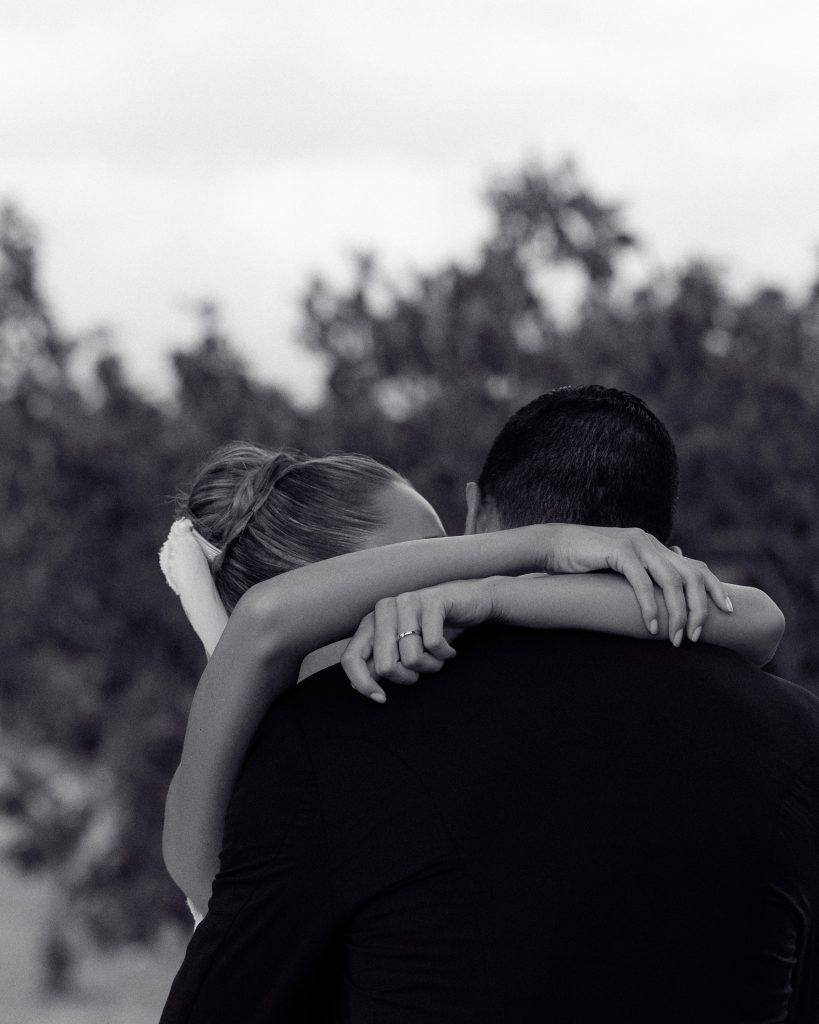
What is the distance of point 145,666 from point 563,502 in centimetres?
512

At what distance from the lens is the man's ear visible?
2.04m

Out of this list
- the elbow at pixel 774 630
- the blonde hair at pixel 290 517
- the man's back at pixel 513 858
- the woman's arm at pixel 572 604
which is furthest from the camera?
the blonde hair at pixel 290 517

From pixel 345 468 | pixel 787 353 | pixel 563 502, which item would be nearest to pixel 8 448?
pixel 787 353

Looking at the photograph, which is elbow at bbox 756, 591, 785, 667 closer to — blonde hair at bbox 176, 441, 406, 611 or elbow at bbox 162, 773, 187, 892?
blonde hair at bbox 176, 441, 406, 611

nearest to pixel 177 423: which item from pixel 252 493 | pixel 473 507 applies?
pixel 252 493

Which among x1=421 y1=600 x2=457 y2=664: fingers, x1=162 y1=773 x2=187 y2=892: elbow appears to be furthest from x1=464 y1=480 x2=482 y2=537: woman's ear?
x1=162 y1=773 x2=187 y2=892: elbow

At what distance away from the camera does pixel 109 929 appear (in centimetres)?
669

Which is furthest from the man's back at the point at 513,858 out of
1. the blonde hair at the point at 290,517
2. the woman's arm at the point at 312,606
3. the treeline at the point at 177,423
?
the treeline at the point at 177,423

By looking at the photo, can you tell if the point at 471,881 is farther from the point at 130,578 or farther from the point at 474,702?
the point at 130,578

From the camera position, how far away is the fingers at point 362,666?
5.26ft

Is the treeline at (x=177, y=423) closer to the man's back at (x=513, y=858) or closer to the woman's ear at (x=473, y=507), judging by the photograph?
the woman's ear at (x=473, y=507)

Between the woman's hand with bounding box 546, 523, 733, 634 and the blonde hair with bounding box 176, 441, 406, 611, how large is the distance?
597 mm

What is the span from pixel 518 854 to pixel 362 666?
0.29 m

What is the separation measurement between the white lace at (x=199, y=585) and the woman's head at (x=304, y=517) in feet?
0.07
